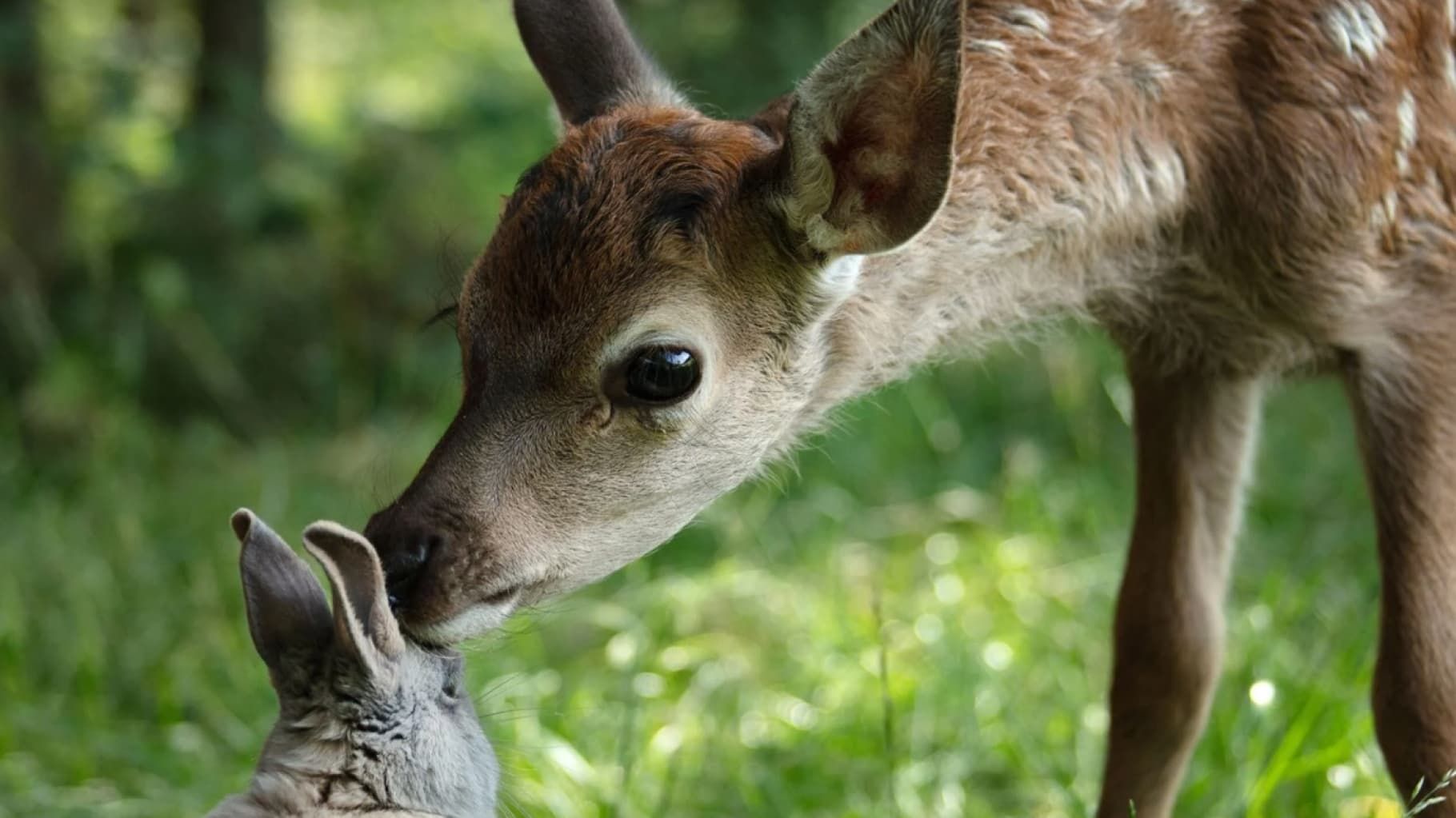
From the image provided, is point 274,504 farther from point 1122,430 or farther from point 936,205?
point 936,205

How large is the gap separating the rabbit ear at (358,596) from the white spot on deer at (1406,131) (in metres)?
2.32

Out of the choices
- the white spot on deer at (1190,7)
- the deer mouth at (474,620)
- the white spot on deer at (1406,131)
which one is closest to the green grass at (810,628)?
the deer mouth at (474,620)

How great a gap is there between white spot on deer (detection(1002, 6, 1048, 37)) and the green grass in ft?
3.56

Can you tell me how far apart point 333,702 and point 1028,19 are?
2.05m

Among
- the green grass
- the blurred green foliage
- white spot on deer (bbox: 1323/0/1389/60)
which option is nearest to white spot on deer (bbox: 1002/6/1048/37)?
white spot on deer (bbox: 1323/0/1389/60)

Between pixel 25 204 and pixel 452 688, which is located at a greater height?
pixel 452 688

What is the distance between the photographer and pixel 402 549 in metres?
3.36

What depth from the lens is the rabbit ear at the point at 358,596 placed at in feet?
9.55

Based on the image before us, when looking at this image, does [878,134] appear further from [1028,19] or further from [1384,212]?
[1384,212]

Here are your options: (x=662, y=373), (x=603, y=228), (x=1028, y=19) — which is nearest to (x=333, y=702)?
(x=662, y=373)

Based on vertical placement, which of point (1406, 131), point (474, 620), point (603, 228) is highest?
point (603, 228)

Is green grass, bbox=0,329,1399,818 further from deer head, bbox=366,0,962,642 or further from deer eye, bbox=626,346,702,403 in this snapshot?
deer eye, bbox=626,346,702,403

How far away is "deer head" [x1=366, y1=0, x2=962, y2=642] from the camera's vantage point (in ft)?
11.3

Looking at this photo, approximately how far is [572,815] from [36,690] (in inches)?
81.5
